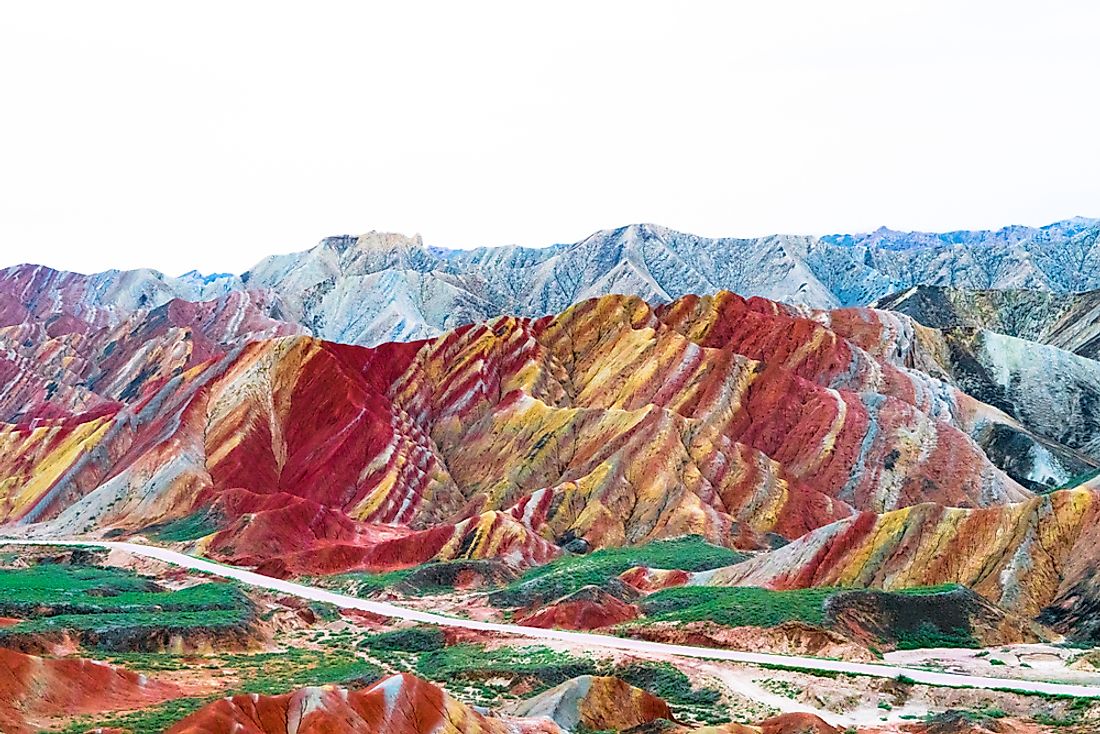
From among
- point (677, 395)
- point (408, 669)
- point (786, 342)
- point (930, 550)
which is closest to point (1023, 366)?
point (786, 342)

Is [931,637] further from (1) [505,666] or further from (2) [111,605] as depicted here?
(2) [111,605]

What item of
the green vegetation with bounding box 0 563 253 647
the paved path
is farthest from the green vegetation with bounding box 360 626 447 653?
the green vegetation with bounding box 0 563 253 647

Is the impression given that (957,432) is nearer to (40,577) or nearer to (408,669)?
(408,669)

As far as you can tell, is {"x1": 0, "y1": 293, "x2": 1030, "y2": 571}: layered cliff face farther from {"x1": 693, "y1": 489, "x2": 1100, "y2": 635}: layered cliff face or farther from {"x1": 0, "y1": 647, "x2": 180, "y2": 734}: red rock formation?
{"x1": 0, "y1": 647, "x2": 180, "y2": 734}: red rock formation

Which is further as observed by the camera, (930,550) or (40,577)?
(40,577)

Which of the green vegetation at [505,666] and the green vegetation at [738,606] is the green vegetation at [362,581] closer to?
the green vegetation at [738,606]

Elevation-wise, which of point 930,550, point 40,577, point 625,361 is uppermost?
point 625,361
